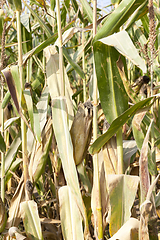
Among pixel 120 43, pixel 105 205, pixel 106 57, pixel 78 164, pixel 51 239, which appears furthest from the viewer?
pixel 51 239

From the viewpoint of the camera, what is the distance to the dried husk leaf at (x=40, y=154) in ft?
2.87

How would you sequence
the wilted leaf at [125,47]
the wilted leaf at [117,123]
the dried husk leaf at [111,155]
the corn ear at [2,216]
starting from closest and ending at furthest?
the wilted leaf at [125,47]
the wilted leaf at [117,123]
the dried husk leaf at [111,155]
the corn ear at [2,216]

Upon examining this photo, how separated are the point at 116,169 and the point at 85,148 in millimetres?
154

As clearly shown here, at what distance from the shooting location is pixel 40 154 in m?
0.90

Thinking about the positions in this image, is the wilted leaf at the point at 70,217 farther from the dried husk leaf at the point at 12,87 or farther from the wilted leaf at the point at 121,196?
the dried husk leaf at the point at 12,87

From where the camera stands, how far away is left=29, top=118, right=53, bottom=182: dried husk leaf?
0.88 meters

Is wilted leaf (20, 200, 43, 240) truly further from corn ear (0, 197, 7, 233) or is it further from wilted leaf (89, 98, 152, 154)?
wilted leaf (89, 98, 152, 154)

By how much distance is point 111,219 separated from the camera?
26.1 inches

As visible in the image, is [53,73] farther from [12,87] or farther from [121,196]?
[121,196]

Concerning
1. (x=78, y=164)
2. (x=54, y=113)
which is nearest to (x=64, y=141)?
(x=54, y=113)

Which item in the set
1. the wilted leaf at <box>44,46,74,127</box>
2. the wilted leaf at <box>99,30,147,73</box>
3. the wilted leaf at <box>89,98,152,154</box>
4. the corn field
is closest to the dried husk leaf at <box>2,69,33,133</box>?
the corn field

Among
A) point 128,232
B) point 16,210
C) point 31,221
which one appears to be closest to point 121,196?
point 128,232

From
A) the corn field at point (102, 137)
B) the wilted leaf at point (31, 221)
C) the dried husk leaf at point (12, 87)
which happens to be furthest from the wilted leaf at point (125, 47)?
the wilted leaf at point (31, 221)

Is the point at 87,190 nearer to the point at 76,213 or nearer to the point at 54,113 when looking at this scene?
the point at 76,213
